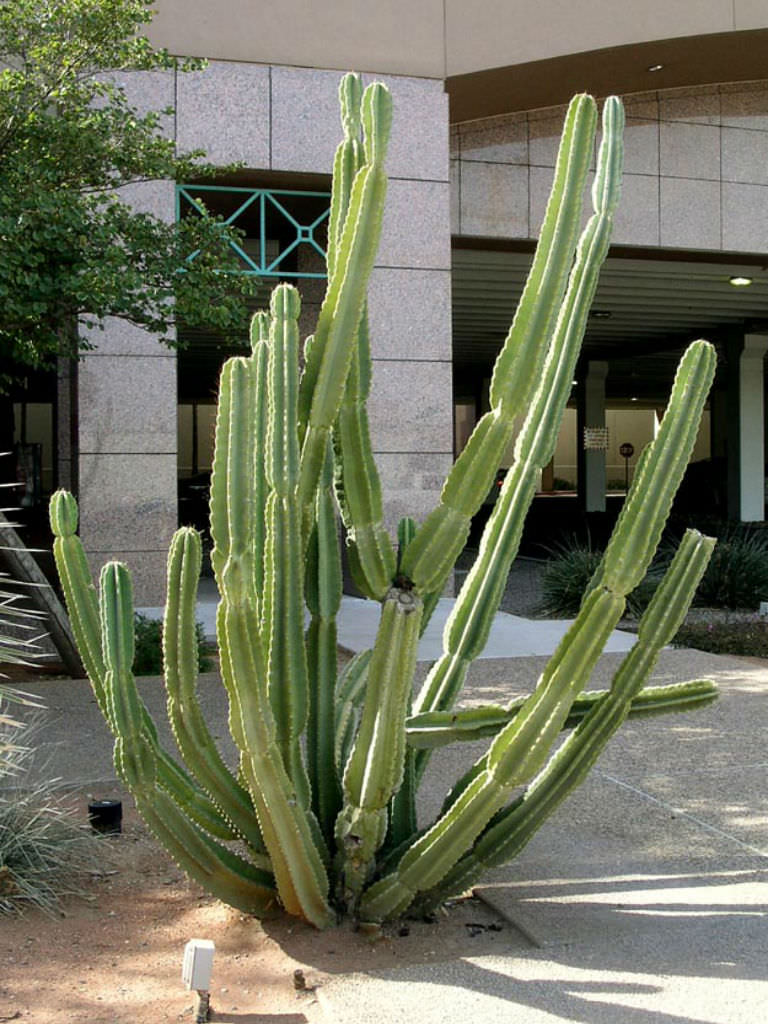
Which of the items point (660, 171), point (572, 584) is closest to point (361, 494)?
point (572, 584)

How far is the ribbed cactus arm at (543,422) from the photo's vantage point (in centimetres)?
371

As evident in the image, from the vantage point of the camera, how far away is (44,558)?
12898 millimetres

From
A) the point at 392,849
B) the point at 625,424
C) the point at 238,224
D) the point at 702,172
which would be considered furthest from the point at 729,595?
the point at 625,424

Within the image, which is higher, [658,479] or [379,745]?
[658,479]

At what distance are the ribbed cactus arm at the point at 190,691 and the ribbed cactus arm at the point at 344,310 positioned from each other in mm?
418

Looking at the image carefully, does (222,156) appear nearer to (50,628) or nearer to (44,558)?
(44,558)

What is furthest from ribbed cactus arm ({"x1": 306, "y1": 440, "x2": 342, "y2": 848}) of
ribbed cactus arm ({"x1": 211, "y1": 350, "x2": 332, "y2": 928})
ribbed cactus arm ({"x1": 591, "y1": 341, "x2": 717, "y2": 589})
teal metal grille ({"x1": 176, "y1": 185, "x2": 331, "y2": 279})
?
teal metal grille ({"x1": 176, "y1": 185, "x2": 331, "y2": 279})

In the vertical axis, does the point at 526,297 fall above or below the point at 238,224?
below

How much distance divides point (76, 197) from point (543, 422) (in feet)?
14.7

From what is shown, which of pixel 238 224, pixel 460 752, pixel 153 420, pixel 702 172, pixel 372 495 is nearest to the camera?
pixel 372 495

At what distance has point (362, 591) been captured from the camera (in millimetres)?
3656

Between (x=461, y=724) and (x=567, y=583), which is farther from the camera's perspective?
(x=567, y=583)

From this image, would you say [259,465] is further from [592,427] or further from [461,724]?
[592,427]

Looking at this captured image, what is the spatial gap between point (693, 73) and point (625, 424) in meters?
40.2
